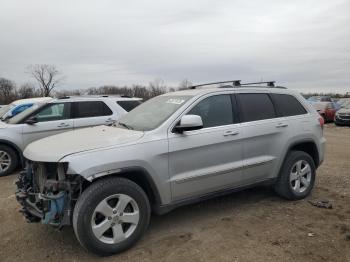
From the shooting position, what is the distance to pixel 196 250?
3689 mm

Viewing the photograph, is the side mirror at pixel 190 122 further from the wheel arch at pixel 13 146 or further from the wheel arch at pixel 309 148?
the wheel arch at pixel 13 146

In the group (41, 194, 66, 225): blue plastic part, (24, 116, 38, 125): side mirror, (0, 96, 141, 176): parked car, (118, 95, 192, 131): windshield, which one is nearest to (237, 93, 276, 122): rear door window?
(118, 95, 192, 131): windshield

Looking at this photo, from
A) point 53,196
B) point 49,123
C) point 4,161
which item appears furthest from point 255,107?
point 4,161

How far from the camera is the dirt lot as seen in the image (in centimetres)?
361

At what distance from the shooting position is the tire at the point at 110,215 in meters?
3.41

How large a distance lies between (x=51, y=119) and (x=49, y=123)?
15cm

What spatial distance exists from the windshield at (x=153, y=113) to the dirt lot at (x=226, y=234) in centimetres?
135

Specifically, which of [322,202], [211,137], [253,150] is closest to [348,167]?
[322,202]

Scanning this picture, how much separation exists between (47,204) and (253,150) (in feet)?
9.14

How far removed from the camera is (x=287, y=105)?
17.6 ft

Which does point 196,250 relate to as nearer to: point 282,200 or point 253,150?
point 253,150

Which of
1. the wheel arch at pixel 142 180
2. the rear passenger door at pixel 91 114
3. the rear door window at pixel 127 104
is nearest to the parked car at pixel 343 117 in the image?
the rear door window at pixel 127 104

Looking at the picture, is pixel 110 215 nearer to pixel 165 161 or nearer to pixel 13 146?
pixel 165 161

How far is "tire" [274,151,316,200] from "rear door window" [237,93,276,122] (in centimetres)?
77
